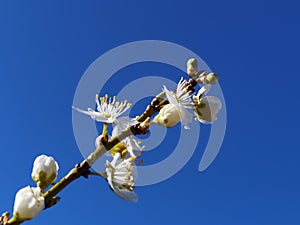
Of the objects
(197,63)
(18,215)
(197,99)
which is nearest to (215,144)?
(197,99)

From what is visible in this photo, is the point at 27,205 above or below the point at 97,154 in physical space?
below

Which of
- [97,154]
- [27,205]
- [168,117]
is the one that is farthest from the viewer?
[168,117]

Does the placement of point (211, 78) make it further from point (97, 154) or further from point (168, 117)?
point (97, 154)

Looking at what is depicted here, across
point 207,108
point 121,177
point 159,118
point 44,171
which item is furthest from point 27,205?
point 207,108

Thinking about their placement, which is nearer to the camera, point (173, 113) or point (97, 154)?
point (97, 154)

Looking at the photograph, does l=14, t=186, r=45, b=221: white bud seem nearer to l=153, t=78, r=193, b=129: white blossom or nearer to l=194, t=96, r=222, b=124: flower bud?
l=153, t=78, r=193, b=129: white blossom

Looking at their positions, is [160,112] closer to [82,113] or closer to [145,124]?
[145,124]

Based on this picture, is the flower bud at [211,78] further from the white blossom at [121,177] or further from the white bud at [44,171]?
the white bud at [44,171]
